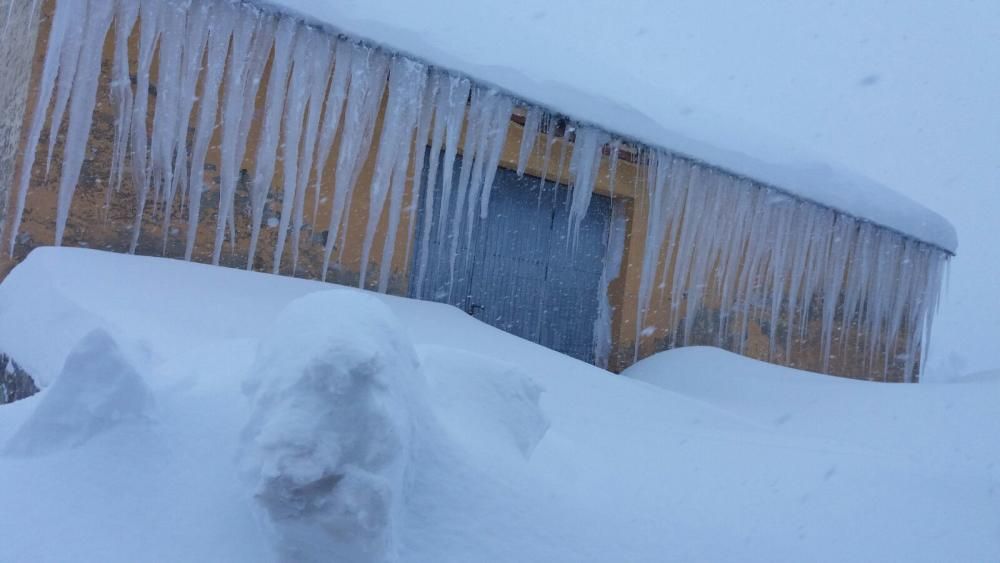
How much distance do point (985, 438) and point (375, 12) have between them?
460 cm

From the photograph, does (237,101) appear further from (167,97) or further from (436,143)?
(436,143)

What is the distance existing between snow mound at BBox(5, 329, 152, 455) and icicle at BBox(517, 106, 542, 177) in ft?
14.0

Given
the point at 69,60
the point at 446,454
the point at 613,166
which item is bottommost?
the point at 446,454

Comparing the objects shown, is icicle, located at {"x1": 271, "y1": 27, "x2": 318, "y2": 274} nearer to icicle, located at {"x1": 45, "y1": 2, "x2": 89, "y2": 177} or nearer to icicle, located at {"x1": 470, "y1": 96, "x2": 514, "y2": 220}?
icicle, located at {"x1": 45, "y1": 2, "x2": 89, "y2": 177}

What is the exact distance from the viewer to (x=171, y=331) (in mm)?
3180

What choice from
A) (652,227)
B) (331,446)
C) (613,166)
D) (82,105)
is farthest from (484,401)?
(652,227)

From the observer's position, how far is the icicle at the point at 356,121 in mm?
4859

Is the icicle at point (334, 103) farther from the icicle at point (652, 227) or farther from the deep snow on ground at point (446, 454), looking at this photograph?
the icicle at point (652, 227)

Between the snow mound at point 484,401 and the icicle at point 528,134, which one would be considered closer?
the snow mound at point 484,401

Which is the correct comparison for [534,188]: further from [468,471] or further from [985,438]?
[468,471]

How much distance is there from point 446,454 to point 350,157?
358 cm

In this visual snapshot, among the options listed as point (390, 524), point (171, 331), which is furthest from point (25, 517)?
point (171, 331)

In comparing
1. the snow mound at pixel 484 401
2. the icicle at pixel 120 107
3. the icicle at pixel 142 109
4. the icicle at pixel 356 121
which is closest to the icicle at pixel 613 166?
the icicle at pixel 356 121

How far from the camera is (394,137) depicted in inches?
200
